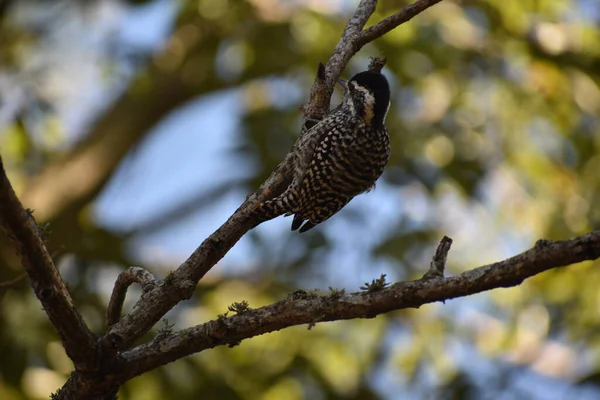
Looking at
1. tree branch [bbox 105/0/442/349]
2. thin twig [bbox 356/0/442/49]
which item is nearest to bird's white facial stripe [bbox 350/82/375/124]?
tree branch [bbox 105/0/442/349]

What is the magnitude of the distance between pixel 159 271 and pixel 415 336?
9.06 ft

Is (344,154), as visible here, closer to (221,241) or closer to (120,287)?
(221,241)

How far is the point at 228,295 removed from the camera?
8406 mm

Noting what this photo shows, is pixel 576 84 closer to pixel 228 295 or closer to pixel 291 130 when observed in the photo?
pixel 291 130

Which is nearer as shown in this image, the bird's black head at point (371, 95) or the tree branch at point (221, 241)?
the tree branch at point (221, 241)

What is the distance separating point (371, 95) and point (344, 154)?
0.40 meters

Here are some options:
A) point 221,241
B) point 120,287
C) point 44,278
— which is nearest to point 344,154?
point 221,241

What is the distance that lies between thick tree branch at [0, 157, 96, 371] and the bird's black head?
8.03ft

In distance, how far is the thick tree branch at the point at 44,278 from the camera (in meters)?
2.87

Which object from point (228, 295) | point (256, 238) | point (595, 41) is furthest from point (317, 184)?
point (595, 41)

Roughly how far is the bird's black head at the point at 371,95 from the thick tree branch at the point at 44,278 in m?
2.45

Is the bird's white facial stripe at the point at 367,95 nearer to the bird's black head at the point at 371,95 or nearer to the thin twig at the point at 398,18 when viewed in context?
the bird's black head at the point at 371,95

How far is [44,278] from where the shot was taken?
304 cm

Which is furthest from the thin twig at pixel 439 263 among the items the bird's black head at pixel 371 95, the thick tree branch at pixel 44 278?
the bird's black head at pixel 371 95
